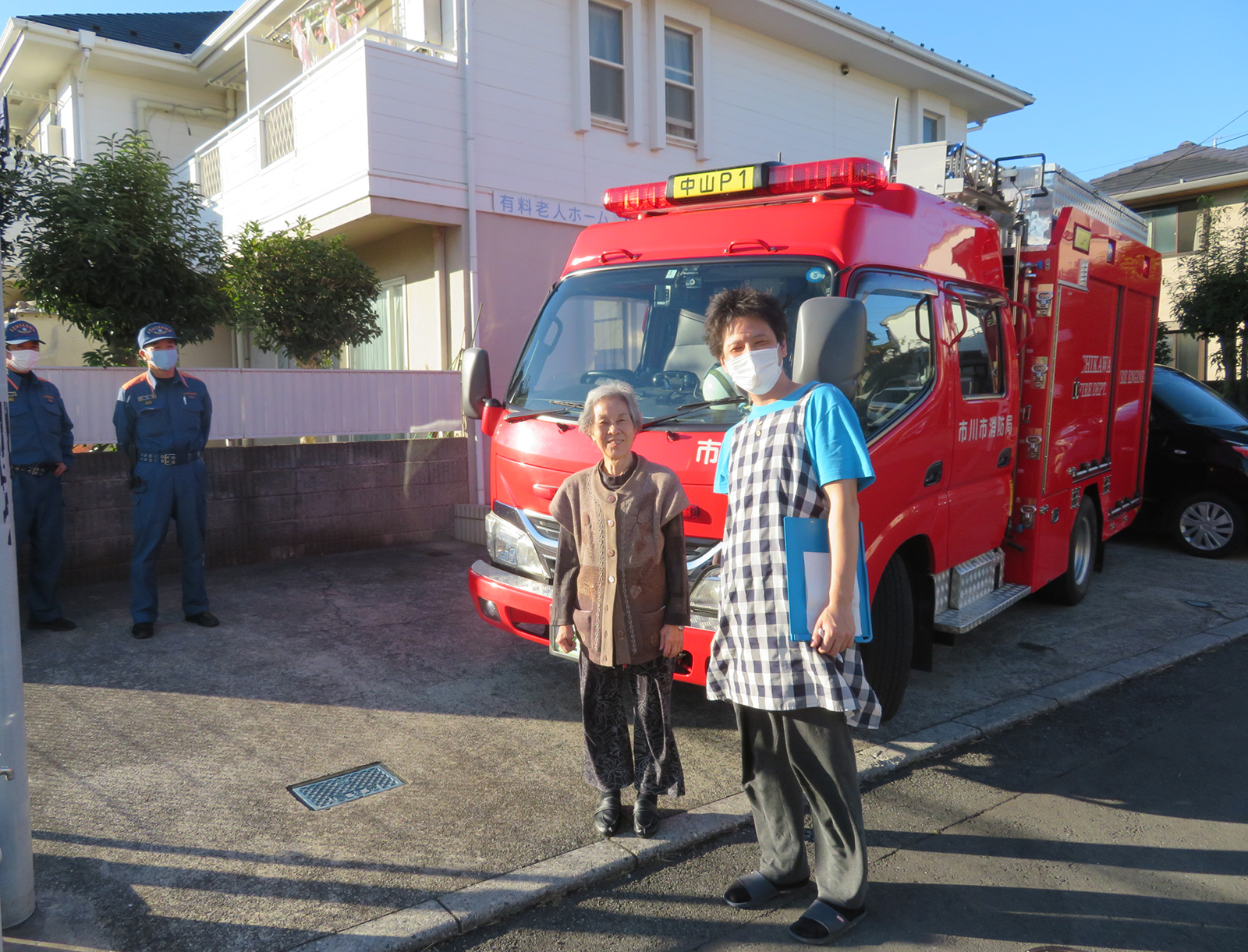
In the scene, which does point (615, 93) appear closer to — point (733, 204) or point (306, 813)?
point (733, 204)

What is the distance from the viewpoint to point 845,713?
8.93ft

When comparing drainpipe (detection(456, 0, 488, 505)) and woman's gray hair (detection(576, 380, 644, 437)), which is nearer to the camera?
woman's gray hair (detection(576, 380, 644, 437))

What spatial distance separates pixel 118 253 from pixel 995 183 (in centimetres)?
649

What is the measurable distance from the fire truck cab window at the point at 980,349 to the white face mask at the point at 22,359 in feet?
18.0

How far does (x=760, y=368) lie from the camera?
9.30 feet

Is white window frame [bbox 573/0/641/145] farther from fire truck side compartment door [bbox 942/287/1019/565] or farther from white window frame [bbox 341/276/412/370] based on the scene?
fire truck side compartment door [bbox 942/287/1019/565]

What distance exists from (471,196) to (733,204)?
5.70 m

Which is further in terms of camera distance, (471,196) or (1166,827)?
(471,196)

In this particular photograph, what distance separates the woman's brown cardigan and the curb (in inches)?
27.4

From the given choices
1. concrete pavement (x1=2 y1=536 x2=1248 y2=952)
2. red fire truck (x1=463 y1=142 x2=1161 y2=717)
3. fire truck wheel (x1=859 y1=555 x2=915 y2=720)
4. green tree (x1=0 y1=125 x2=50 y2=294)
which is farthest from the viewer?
green tree (x1=0 y1=125 x2=50 y2=294)

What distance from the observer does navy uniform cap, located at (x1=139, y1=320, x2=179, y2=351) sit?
Answer: 5.62 metres

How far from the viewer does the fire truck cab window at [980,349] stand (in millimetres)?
4707

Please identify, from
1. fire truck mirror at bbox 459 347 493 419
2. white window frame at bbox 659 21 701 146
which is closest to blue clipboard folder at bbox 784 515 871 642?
fire truck mirror at bbox 459 347 493 419

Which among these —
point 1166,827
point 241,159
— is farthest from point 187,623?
point 241,159
